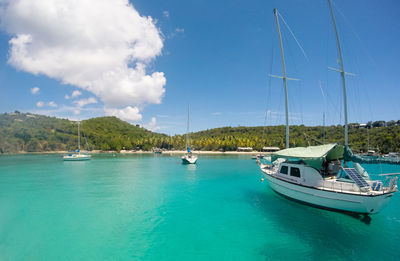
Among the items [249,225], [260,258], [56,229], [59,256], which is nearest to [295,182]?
[249,225]

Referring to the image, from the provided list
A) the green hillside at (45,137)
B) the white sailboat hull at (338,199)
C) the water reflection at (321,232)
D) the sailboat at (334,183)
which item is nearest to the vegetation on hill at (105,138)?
the green hillside at (45,137)

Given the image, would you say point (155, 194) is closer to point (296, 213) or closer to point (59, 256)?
point (59, 256)

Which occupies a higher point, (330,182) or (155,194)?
(330,182)

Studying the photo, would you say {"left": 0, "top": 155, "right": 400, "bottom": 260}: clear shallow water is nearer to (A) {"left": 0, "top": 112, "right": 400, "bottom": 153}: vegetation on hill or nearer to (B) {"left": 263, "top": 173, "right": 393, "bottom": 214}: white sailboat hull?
(B) {"left": 263, "top": 173, "right": 393, "bottom": 214}: white sailboat hull

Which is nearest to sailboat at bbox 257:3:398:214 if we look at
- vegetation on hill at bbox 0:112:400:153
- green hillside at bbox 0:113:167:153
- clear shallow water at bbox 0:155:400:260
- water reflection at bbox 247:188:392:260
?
water reflection at bbox 247:188:392:260

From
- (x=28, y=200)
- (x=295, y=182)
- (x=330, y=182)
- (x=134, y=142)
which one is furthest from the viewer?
(x=134, y=142)

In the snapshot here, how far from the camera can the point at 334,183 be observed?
524 inches

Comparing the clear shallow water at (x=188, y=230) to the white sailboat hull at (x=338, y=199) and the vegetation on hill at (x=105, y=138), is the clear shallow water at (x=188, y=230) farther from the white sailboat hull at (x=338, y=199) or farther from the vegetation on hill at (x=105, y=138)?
the vegetation on hill at (x=105, y=138)

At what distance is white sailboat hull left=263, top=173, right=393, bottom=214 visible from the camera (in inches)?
464

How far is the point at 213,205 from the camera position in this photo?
57.4 ft

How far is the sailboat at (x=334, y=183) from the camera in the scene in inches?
472

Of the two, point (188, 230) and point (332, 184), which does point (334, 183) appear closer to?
point (332, 184)

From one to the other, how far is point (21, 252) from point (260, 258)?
40.6 ft

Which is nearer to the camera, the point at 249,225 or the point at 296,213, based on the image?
the point at 249,225
